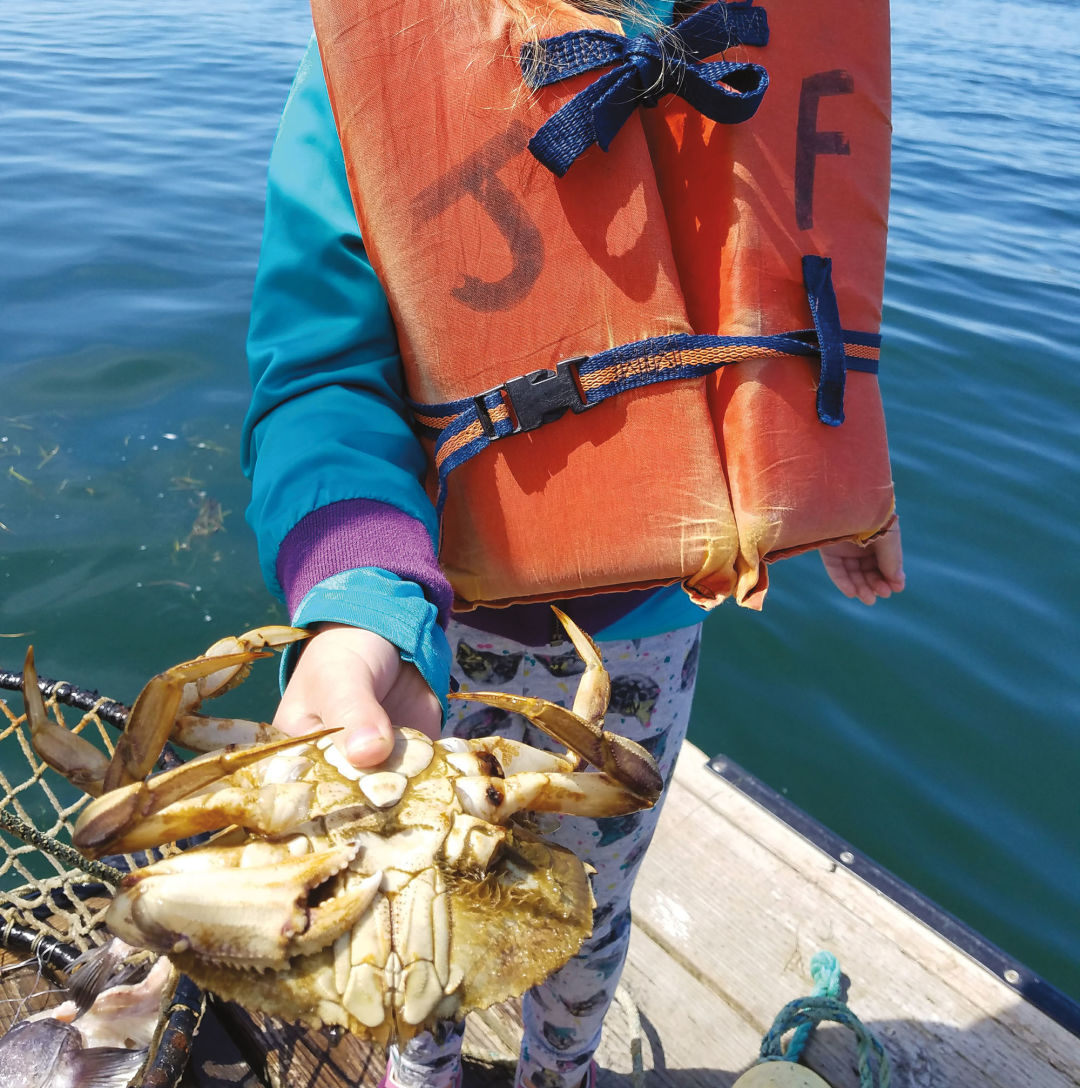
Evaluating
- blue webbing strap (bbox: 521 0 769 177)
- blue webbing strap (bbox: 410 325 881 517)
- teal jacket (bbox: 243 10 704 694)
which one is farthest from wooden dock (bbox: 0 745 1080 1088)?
blue webbing strap (bbox: 521 0 769 177)

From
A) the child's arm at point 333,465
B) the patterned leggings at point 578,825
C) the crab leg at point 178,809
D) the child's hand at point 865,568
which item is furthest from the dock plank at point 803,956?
the crab leg at point 178,809

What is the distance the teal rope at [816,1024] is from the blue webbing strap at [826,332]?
1.67m

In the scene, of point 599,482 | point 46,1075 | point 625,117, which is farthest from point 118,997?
point 625,117

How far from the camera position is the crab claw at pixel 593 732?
1376 millimetres

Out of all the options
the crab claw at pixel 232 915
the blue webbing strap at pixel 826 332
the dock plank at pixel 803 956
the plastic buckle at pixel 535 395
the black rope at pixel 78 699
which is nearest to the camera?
the crab claw at pixel 232 915

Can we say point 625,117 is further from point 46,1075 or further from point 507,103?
point 46,1075

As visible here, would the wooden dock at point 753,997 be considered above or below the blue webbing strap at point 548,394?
below

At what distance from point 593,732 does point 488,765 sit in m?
0.18

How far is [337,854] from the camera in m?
1.26

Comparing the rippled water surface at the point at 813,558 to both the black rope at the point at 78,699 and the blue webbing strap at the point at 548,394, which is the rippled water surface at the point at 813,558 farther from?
the blue webbing strap at the point at 548,394

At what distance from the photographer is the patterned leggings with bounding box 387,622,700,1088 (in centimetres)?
198

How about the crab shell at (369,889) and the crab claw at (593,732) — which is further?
the crab claw at (593,732)

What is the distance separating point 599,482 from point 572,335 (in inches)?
12.2

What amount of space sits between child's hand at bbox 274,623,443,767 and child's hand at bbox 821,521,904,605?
1.43 meters
